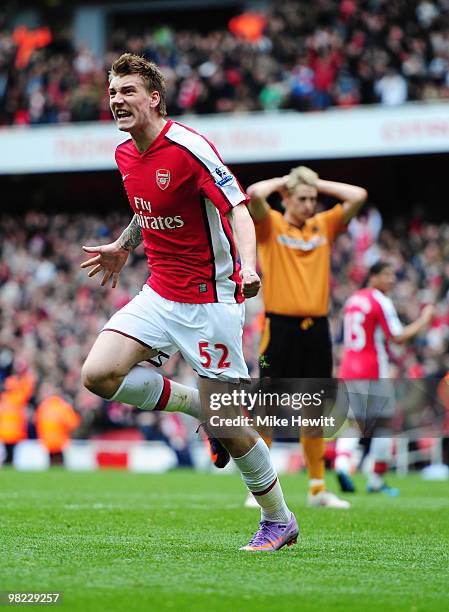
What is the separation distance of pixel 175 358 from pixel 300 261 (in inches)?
451

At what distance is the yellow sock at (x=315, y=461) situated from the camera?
8672mm

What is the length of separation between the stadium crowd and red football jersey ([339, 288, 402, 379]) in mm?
10965

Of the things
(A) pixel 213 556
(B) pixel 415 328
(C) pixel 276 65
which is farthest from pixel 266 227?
(C) pixel 276 65

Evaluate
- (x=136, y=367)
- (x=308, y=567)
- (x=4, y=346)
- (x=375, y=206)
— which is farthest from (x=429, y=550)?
(x=375, y=206)

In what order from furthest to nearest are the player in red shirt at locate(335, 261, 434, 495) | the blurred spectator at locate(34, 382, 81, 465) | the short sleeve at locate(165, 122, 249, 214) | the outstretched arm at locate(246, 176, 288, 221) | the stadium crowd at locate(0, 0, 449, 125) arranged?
the stadium crowd at locate(0, 0, 449, 125) → the blurred spectator at locate(34, 382, 81, 465) → the player in red shirt at locate(335, 261, 434, 495) → the outstretched arm at locate(246, 176, 288, 221) → the short sleeve at locate(165, 122, 249, 214)

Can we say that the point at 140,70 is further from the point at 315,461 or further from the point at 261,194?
the point at 315,461

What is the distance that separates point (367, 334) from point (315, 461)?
2463 mm

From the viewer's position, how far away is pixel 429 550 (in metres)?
5.89

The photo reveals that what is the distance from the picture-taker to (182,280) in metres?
5.76

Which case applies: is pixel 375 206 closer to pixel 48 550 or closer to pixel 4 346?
pixel 4 346

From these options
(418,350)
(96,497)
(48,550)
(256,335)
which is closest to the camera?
(48,550)

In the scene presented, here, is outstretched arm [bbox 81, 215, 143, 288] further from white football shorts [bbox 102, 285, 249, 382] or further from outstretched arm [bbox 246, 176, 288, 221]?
outstretched arm [bbox 246, 176, 288, 221]

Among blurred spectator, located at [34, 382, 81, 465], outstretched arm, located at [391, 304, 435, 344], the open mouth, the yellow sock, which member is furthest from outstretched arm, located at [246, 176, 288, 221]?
blurred spectator, located at [34, 382, 81, 465]

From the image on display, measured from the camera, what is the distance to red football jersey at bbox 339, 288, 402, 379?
10.6m
